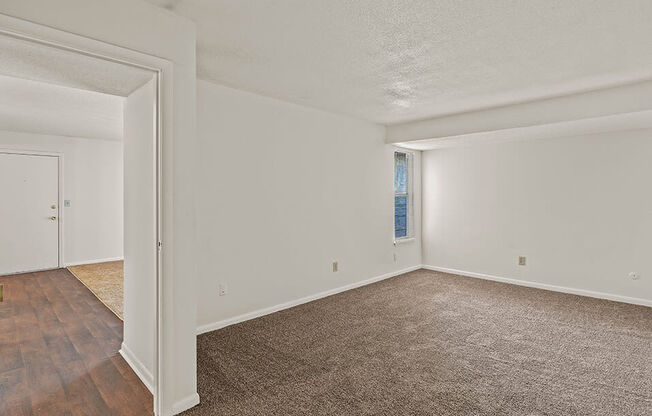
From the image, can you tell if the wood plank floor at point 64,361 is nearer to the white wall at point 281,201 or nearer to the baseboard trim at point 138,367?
the baseboard trim at point 138,367

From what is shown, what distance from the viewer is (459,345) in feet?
10.1

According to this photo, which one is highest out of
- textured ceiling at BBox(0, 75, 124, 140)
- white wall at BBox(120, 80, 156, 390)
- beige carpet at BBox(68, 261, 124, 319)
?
textured ceiling at BBox(0, 75, 124, 140)

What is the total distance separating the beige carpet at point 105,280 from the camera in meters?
4.29

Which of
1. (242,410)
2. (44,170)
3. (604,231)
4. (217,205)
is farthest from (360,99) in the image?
Result: (44,170)

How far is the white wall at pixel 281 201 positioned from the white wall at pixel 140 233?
2.02 feet

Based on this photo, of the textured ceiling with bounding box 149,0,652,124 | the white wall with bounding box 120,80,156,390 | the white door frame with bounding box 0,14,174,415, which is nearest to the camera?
the white door frame with bounding box 0,14,174,415

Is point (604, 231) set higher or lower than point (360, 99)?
lower

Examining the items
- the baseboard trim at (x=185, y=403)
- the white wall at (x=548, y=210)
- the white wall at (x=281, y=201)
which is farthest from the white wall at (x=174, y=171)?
the white wall at (x=548, y=210)

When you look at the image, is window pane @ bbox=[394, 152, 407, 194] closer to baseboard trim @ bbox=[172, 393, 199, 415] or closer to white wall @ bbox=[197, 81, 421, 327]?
white wall @ bbox=[197, 81, 421, 327]

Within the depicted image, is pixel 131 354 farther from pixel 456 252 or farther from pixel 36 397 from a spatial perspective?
pixel 456 252

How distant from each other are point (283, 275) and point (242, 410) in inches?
76.2

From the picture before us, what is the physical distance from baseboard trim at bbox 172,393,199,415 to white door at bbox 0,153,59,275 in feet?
17.6

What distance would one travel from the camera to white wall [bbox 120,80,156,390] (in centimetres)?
240

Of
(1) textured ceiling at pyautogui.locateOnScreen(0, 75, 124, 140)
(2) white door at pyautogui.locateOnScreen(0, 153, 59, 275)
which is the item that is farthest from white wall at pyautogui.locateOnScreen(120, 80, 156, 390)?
(2) white door at pyautogui.locateOnScreen(0, 153, 59, 275)
